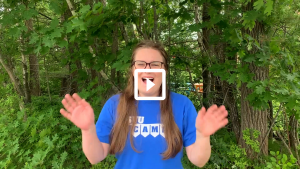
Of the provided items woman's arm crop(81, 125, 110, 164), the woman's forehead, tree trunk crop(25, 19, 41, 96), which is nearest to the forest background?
the woman's forehead

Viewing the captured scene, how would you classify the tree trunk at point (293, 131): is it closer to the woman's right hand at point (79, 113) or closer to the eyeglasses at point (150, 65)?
the eyeglasses at point (150, 65)

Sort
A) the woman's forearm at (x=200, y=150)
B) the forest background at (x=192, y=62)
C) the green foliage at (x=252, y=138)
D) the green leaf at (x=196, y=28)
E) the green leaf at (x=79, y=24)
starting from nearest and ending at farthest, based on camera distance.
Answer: the woman's forearm at (x=200, y=150) → the green leaf at (x=79, y=24) → the forest background at (x=192, y=62) → the green leaf at (x=196, y=28) → the green foliage at (x=252, y=138)

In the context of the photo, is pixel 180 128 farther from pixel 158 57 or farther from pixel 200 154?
pixel 158 57

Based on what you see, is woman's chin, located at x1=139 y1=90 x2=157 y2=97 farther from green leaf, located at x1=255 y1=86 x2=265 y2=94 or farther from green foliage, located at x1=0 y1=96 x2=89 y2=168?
green foliage, located at x1=0 y1=96 x2=89 y2=168

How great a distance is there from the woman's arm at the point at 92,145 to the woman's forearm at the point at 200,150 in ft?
2.01

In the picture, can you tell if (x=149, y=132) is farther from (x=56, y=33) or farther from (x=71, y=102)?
(x=56, y=33)

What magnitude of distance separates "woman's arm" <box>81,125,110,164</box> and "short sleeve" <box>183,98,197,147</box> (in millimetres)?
591

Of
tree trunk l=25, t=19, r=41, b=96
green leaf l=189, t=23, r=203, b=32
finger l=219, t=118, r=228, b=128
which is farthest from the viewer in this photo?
tree trunk l=25, t=19, r=41, b=96

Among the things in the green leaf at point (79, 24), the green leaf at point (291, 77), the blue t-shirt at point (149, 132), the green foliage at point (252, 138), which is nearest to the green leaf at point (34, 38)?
the green leaf at point (79, 24)

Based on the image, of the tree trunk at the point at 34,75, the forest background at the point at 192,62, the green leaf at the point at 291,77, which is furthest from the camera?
the tree trunk at the point at 34,75

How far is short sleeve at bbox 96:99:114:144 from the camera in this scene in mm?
1290

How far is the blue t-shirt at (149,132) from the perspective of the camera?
1.26 m

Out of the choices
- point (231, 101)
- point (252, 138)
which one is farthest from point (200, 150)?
point (231, 101)

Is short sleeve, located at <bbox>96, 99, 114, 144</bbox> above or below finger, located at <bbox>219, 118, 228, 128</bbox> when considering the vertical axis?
below
